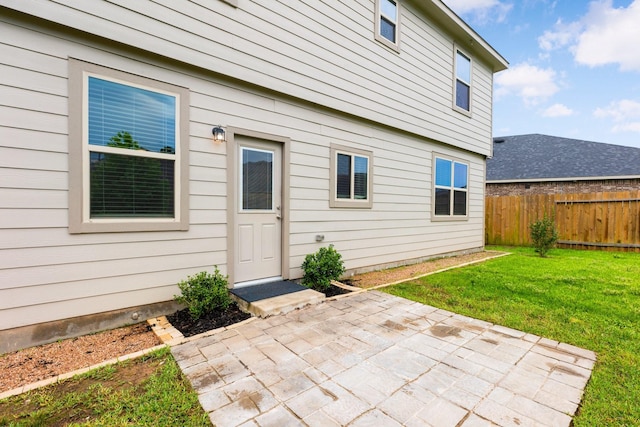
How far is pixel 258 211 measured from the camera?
169 inches

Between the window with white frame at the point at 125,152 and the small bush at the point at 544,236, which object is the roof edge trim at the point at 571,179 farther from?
the window with white frame at the point at 125,152

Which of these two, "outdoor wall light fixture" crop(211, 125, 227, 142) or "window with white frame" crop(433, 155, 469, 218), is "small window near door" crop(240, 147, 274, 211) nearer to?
"outdoor wall light fixture" crop(211, 125, 227, 142)

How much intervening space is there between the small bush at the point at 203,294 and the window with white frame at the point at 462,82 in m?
7.26

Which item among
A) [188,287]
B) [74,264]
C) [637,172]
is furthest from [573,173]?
[74,264]

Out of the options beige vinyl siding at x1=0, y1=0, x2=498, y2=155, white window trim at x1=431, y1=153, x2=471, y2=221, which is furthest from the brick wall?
beige vinyl siding at x1=0, y1=0, x2=498, y2=155

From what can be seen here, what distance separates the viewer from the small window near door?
4.18 m

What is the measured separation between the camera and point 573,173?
13.5 metres

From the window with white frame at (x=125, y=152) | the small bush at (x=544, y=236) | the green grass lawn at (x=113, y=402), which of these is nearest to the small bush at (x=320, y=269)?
the window with white frame at (x=125, y=152)

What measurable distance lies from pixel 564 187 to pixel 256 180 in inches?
607

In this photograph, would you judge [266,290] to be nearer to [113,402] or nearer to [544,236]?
[113,402]

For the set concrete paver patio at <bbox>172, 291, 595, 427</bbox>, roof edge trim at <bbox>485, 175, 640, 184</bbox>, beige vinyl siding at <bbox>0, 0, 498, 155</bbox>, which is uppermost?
beige vinyl siding at <bbox>0, 0, 498, 155</bbox>

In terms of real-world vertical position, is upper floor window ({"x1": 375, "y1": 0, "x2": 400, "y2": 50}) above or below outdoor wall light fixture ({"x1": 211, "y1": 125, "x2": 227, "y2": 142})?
above

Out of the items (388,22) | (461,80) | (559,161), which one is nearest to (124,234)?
(388,22)

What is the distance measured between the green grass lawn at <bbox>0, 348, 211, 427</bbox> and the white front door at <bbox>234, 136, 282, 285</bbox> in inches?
76.5
